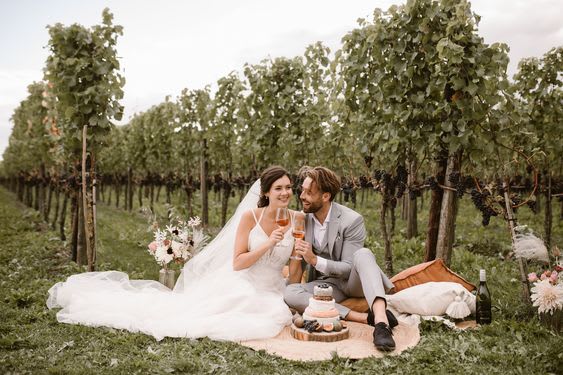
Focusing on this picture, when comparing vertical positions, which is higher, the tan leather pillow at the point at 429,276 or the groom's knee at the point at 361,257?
the groom's knee at the point at 361,257

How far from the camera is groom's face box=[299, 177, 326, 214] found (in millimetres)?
4863

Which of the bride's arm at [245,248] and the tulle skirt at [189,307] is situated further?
the bride's arm at [245,248]

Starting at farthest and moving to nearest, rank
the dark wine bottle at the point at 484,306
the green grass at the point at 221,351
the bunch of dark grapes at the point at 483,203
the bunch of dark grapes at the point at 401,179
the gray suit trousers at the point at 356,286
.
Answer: the bunch of dark grapes at the point at 401,179
the bunch of dark grapes at the point at 483,203
the dark wine bottle at the point at 484,306
the gray suit trousers at the point at 356,286
the green grass at the point at 221,351

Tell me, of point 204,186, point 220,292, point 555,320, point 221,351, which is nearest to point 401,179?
point 555,320

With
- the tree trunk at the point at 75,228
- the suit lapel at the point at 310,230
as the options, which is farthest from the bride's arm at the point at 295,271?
the tree trunk at the point at 75,228

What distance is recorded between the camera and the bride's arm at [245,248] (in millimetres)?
4950

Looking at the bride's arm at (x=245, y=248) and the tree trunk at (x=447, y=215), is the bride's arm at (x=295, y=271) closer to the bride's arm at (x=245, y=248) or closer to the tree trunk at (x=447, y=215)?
the bride's arm at (x=245, y=248)

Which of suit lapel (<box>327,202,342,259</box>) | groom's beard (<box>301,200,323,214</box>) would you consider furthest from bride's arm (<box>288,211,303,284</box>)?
groom's beard (<box>301,200,323,214</box>)

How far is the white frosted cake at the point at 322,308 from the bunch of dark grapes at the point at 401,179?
2.46m

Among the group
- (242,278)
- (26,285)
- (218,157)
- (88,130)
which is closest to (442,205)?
(242,278)

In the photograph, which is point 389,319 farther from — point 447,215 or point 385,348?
point 447,215

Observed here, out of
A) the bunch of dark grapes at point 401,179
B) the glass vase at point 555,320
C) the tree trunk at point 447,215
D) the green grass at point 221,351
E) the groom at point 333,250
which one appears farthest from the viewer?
the bunch of dark grapes at point 401,179

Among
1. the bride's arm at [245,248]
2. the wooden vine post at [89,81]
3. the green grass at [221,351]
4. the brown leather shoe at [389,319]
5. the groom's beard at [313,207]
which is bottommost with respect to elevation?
the green grass at [221,351]

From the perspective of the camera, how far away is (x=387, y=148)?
255 inches
